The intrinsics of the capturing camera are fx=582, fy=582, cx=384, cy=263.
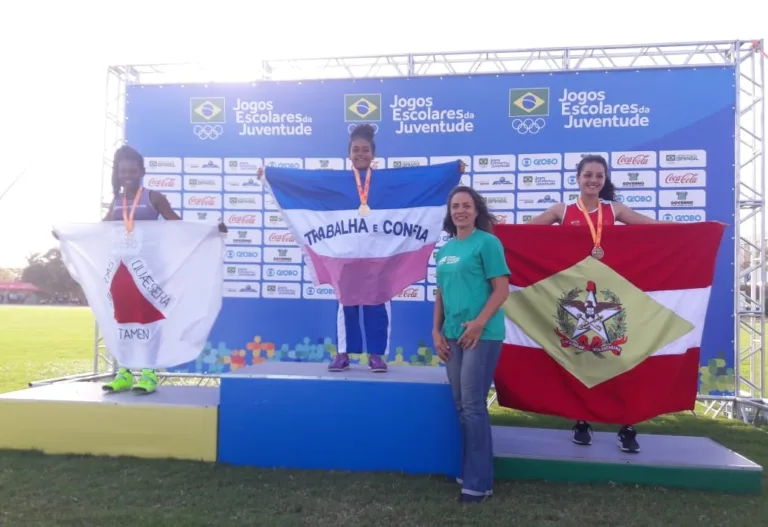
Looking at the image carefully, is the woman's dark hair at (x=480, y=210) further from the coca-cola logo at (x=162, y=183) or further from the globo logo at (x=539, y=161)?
the coca-cola logo at (x=162, y=183)

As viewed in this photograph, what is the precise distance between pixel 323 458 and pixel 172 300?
1.78 metres

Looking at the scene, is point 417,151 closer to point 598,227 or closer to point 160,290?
point 598,227

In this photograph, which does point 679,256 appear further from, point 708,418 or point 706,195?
point 708,418

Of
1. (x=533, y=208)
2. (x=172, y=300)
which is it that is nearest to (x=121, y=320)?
(x=172, y=300)

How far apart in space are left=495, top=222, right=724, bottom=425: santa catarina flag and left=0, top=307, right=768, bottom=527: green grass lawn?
61 cm

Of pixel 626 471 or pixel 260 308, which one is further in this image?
pixel 260 308

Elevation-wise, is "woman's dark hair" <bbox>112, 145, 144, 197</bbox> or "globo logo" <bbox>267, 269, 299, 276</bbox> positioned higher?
"woman's dark hair" <bbox>112, 145, 144, 197</bbox>

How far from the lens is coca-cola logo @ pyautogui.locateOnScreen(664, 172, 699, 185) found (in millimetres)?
5797

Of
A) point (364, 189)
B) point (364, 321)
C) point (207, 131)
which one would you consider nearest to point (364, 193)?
point (364, 189)

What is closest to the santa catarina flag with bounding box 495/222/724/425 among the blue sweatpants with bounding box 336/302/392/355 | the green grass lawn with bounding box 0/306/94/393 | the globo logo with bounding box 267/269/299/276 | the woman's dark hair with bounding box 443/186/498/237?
the woman's dark hair with bounding box 443/186/498/237

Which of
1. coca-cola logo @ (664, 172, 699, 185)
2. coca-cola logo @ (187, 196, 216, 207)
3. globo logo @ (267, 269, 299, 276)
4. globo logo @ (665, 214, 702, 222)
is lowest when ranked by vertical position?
globo logo @ (267, 269, 299, 276)

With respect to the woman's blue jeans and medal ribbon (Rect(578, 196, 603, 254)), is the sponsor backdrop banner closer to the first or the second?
medal ribbon (Rect(578, 196, 603, 254))

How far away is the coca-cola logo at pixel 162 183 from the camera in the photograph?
671 cm

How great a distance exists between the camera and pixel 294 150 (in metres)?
6.50
